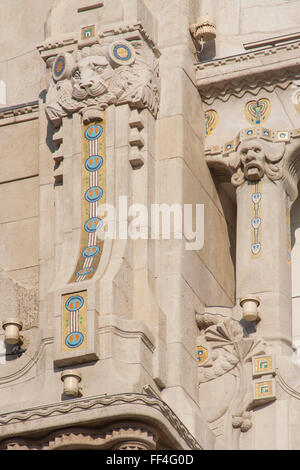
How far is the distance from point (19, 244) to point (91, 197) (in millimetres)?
1436

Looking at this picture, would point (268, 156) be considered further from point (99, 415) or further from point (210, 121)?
point (99, 415)

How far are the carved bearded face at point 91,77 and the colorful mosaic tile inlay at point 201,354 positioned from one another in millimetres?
3148

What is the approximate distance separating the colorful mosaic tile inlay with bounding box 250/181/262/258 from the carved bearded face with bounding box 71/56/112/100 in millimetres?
2067

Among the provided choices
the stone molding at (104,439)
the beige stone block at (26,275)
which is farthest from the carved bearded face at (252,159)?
the stone molding at (104,439)

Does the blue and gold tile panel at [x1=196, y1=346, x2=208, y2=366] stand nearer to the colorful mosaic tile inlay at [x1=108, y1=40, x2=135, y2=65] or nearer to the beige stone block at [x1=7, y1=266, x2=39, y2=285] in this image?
the beige stone block at [x1=7, y1=266, x2=39, y2=285]

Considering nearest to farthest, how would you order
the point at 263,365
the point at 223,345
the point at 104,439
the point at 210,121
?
the point at 104,439 < the point at 263,365 < the point at 223,345 < the point at 210,121

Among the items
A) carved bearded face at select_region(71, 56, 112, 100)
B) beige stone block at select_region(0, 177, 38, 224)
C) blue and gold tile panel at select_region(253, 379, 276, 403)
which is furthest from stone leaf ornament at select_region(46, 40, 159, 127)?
blue and gold tile panel at select_region(253, 379, 276, 403)

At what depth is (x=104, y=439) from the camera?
1001 inches

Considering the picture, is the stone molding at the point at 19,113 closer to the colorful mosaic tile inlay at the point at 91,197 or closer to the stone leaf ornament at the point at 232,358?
the colorful mosaic tile inlay at the point at 91,197

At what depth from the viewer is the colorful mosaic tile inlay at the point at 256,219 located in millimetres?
27469

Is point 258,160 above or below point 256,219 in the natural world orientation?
above

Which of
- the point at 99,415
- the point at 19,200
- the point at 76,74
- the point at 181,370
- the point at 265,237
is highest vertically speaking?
the point at 76,74

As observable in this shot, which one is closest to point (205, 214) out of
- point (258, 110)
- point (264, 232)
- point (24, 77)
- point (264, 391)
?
point (264, 232)
